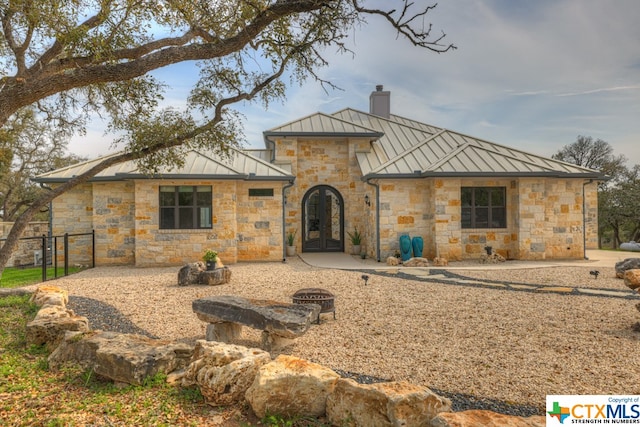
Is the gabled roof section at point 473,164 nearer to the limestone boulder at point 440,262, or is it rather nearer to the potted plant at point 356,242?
the potted plant at point 356,242

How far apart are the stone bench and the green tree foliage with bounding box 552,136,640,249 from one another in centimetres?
2281

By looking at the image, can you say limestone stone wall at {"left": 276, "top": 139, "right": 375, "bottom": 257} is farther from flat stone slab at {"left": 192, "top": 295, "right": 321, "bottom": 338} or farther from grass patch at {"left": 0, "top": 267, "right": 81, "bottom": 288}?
flat stone slab at {"left": 192, "top": 295, "right": 321, "bottom": 338}

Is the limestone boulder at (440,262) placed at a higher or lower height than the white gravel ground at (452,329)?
higher

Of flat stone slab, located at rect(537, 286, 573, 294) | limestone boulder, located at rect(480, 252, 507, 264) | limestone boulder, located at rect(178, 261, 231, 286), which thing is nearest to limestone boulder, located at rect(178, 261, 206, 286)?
limestone boulder, located at rect(178, 261, 231, 286)

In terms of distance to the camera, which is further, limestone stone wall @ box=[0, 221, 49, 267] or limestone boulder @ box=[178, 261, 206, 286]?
limestone stone wall @ box=[0, 221, 49, 267]

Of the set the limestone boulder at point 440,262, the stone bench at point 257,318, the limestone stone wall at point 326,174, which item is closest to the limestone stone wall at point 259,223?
the limestone stone wall at point 326,174

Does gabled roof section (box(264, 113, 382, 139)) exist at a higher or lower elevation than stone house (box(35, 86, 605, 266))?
higher

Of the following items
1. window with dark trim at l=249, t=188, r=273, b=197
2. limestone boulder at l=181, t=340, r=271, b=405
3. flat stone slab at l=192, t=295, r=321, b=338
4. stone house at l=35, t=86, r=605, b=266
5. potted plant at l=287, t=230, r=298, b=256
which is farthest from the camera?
potted plant at l=287, t=230, r=298, b=256

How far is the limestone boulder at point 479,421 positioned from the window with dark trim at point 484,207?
11.0 m

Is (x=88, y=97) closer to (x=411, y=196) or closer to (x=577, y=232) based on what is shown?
(x=411, y=196)

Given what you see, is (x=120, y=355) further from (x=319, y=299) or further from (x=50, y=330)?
(x=319, y=299)

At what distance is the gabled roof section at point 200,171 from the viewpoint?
11.5m

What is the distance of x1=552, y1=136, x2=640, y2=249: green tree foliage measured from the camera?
2342 centimetres

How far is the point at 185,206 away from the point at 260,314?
8.75 meters
